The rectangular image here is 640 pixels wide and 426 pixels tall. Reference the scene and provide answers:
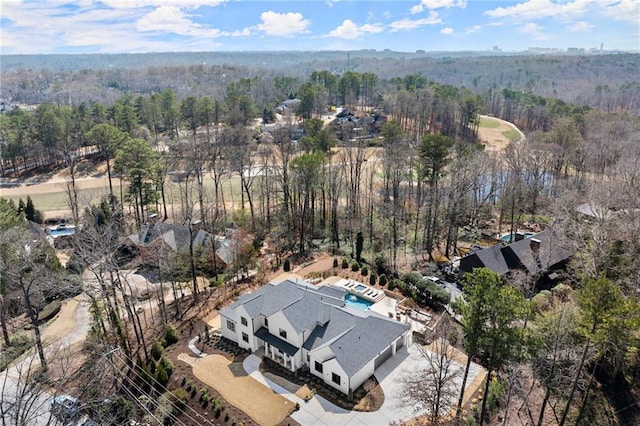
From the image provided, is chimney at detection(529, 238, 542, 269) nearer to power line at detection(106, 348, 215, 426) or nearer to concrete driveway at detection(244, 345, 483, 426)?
concrete driveway at detection(244, 345, 483, 426)

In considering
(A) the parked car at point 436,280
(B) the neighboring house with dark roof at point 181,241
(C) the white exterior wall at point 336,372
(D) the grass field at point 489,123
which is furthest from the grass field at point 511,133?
A: (C) the white exterior wall at point 336,372

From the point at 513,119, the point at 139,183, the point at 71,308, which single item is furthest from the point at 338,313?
the point at 513,119

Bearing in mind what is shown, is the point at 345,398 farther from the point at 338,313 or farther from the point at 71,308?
the point at 71,308

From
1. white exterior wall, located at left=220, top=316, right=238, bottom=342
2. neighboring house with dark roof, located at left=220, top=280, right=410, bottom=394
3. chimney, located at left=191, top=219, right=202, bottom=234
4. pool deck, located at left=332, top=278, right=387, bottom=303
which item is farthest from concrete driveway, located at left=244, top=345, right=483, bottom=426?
chimney, located at left=191, top=219, right=202, bottom=234

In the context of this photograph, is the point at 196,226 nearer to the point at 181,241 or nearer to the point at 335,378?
the point at 181,241

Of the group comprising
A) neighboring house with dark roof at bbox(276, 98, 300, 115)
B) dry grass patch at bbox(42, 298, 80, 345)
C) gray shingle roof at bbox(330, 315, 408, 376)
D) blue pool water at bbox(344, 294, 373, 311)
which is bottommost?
dry grass patch at bbox(42, 298, 80, 345)

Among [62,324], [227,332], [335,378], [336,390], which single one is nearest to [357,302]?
[335,378]
